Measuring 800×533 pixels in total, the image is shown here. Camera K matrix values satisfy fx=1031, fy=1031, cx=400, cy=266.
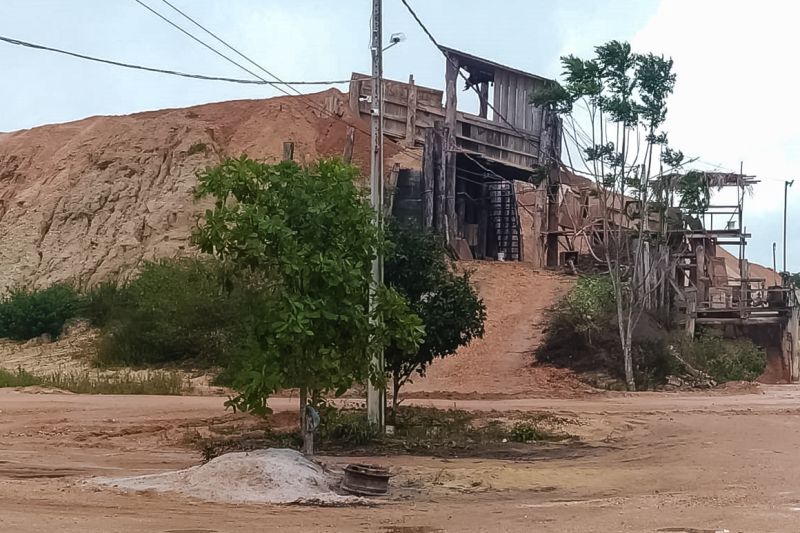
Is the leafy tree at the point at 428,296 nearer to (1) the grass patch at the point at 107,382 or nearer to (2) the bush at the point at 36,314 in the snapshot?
(1) the grass patch at the point at 107,382

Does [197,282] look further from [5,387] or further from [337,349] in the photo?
[337,349]

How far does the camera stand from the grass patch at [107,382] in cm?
2500

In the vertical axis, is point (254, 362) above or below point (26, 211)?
below

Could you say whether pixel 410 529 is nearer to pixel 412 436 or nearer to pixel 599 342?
pixel 412 436

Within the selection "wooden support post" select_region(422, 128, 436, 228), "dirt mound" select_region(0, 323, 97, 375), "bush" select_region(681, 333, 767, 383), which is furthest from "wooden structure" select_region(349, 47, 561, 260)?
"dirt mound" select_region(0, 323, 97, 375)

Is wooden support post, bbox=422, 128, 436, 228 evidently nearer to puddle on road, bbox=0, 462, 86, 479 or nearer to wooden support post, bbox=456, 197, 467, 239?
wooden support post, bbox=456, 197, 467, 239

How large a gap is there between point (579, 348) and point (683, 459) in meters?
14.1

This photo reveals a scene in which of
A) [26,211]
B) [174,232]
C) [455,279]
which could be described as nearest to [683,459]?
[455,279]

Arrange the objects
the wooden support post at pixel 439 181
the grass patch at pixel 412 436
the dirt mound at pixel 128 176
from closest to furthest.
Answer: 1. the grass patch at pixel 412 436
2. the wooden support post at pixel 439 181
3. the dirt mound at pixel 128 176

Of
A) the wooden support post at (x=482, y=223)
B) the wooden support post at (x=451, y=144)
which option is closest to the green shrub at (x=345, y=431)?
the wooden support post at (x=451, y=144)

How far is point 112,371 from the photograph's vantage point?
28.4 metres

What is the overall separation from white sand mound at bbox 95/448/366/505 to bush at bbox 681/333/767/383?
1984 cm

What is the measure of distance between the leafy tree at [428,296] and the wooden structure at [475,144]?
62.0ft

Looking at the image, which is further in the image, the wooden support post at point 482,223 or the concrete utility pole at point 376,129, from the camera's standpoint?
the wooden support post at point 482,223
